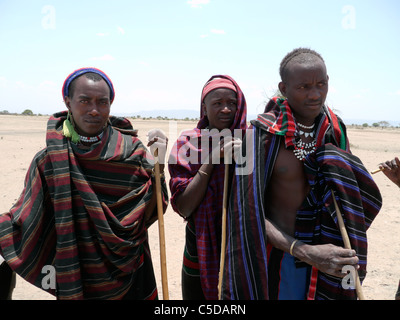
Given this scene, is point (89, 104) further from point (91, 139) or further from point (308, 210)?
point (308, 210)

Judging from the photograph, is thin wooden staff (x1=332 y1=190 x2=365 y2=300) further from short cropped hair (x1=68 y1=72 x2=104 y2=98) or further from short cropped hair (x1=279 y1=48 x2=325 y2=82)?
short cropped hair (x1=68 y1=72 x2=104 y2=98)

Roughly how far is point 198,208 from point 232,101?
2.55 feet

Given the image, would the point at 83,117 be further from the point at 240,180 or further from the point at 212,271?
the point at 212,271

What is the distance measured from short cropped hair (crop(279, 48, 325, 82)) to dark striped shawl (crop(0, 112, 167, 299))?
117 cm

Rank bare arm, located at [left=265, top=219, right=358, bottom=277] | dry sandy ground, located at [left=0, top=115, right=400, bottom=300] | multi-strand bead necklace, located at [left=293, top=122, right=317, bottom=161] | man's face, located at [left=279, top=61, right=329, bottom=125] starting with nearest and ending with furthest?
bare arm, located at [left=265, top=219, right=358, bottom=277] < man's face, located at [left=279, top=61, right=329, bottom=125] < multi-strand bead necklace, located at [left=293, top=122, right=317, bottom=161] < dry sandy ground, located at [left=0, top=115, right=400, bottom=300]

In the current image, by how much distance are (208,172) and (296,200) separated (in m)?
0.58

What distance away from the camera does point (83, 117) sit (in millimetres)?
2287

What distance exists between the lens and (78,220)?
2.21 meters

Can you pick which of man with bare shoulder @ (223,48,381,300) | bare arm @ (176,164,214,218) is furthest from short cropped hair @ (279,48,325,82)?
bare arm @ (176,164,214,218)

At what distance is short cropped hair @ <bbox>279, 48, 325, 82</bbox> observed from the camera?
2.01 meters

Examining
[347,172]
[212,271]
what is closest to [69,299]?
[212,271]

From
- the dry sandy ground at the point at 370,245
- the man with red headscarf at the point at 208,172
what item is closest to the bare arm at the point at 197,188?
the man with red headscarf at the point at 208,172

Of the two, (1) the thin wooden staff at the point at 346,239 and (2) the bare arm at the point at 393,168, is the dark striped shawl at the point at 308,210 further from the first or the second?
(2) the bare arm at the point at 393,168

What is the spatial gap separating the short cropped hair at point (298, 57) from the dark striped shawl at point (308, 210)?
0.81ft
